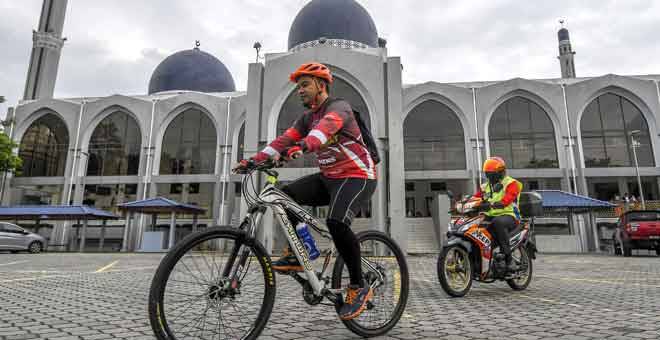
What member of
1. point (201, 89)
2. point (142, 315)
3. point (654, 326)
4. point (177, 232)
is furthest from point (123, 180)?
point (654, 326)

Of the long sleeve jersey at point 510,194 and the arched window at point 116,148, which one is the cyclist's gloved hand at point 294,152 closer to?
the long sleeve jersey at point 510,194

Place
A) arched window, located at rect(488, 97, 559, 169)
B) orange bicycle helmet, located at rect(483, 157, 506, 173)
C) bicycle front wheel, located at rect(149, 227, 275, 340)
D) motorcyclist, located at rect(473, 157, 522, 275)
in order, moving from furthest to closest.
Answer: arched window, located at rect(488, 97, 559, 169), orange bicycle helmet, located at rect(483, 157, 506, 173), motorcyclist, located at rect(473, 157, 522, 275), bicycle front wheel, located at rect(149, 227, 275, 340)

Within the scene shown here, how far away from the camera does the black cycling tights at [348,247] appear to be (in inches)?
108

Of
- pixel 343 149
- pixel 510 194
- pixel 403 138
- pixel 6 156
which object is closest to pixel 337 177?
pixel 343 149

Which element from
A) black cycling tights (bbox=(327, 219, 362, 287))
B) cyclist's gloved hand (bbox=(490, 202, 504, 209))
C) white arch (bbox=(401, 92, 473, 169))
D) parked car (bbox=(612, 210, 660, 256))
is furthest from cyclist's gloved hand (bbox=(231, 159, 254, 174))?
white arch (bbox=(401, 92, 473, 169))

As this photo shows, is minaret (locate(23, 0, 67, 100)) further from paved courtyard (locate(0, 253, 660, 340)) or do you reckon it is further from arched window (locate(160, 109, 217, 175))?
paved courtyard (locate(0, 253, 660, 340))

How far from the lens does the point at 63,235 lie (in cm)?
3031

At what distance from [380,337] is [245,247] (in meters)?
1.30

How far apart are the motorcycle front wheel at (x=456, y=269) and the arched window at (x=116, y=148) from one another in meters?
32.5

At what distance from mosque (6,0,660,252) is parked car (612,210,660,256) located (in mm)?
10753

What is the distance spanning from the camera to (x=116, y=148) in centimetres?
3234

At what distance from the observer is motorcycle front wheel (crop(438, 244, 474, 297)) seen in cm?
488

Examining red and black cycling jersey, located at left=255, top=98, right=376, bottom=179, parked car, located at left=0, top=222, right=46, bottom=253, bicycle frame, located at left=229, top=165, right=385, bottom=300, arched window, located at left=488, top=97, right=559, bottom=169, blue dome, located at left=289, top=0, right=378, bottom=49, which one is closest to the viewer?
bicycle frame, located at left=229, top=165, right=385, bottom=300

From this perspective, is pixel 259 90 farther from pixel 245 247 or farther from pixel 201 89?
pixel 201 89
